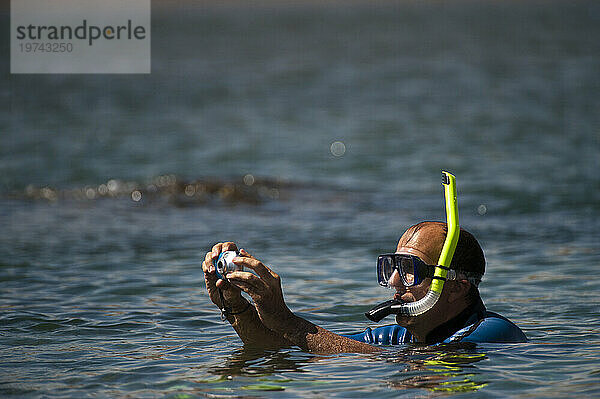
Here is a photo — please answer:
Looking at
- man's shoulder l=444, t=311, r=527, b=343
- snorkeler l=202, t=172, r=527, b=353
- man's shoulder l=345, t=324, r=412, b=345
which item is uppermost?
snorkeler l=202, t=172, r=527, b=353

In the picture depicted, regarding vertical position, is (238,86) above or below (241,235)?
above

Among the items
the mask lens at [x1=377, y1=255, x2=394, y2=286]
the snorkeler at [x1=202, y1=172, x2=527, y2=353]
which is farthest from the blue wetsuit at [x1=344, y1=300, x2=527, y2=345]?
the mask lens at [x1=377, y1=255, x2=394, y2=286]

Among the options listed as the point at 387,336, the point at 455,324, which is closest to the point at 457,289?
the point at 455,324

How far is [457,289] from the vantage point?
4828mm

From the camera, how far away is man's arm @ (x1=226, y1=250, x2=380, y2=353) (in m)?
4.43

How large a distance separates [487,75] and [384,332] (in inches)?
913

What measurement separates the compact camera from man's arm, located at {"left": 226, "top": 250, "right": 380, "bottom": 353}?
40 millimetres

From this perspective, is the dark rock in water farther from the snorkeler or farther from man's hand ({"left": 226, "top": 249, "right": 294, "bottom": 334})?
man's hand ({"left": 226, "top": 249, "right": 294, "bottom": 334})

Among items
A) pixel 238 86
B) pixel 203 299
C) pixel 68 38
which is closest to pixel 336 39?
pixel 68 38

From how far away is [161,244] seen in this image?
1046 centimetres

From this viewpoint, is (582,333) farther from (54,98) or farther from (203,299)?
(54,98)

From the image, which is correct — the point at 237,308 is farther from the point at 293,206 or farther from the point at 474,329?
the point at 293,206

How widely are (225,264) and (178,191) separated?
385 inches

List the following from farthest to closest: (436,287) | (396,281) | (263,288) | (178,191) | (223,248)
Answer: (178,191), (396,281), (436,287), (223,248), (263,288)
